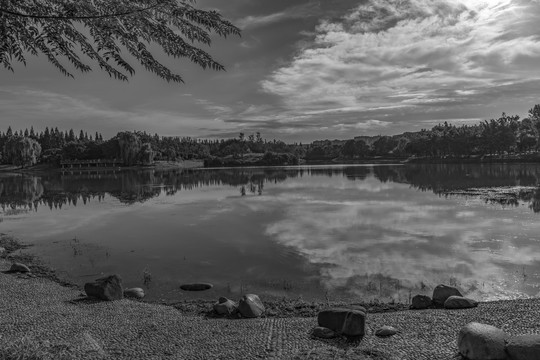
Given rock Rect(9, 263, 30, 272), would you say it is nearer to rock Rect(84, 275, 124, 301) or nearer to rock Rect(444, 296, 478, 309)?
rock Rect(84, 275, 124, 301)

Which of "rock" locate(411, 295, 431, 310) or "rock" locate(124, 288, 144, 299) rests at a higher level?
"rock" locate(411, 295, 431, 310)

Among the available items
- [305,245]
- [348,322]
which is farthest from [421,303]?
[305,245]

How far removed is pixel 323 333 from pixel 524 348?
4834 millimetres

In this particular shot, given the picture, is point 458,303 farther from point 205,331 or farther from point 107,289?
point 107,289

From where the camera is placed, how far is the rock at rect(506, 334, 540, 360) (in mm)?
8562

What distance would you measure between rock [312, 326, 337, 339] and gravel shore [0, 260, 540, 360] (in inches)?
10.7

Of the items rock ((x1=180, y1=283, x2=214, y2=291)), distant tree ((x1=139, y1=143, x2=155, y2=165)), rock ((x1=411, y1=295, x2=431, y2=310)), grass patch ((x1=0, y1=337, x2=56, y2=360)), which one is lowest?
rock ((x1=180, y1=283, x2=214, y2=291))

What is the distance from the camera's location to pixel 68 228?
31.7 m

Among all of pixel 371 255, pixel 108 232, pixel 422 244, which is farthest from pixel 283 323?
pixel 108 232

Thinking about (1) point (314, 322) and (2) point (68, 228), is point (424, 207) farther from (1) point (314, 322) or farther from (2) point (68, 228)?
(2) point (68, 228)

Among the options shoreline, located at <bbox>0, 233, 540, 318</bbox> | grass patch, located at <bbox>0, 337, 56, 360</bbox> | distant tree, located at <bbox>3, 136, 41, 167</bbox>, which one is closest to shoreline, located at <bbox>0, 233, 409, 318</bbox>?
shoreline, located at <bbox>0, 233, 540, 318</bbox>

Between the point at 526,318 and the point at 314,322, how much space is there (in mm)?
6343

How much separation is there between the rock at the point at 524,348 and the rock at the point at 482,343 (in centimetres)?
18

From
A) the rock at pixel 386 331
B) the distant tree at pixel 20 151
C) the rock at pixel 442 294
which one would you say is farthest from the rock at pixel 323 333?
the distant tree at pixel 20 151
